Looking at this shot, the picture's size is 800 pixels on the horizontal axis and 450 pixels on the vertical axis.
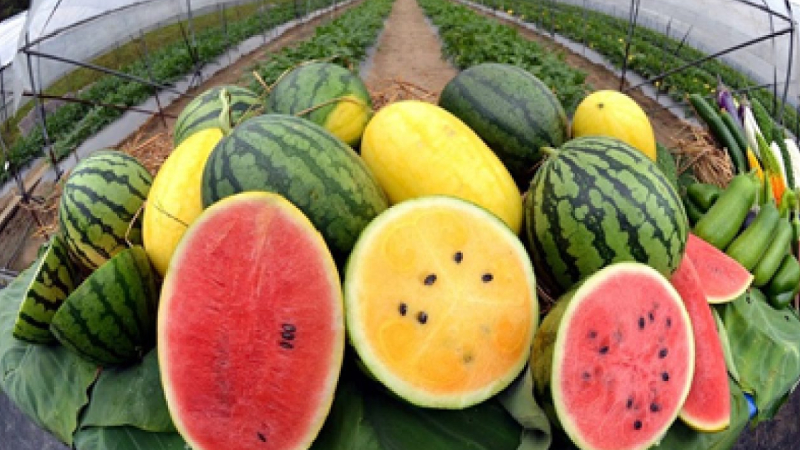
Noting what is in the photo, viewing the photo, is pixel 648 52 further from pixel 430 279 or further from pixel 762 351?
pixel 430 279

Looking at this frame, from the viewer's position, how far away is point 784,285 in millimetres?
2230

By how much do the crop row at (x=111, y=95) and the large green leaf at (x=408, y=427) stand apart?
7.92 metres

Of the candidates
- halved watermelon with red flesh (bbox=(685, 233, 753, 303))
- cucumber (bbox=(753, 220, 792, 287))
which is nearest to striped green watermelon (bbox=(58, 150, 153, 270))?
halved watermelon with red flesh (bbox=(685, 233, 753, 303))

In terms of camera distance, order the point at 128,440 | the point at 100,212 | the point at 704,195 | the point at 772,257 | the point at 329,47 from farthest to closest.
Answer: the point at 329,47, the point at 704,195, the point at 772,257, the point at 100,212, the point at 128,440

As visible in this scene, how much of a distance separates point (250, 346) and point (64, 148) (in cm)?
863

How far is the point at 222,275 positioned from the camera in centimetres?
138

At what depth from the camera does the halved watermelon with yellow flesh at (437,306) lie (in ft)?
4.54

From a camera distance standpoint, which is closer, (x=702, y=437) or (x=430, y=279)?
(x=430, y=279)

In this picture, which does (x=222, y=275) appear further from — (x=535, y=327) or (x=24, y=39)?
(x=24, y=39)

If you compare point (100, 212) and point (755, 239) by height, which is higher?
point (100, 212)

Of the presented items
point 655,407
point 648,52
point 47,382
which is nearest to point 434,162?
point 655,407

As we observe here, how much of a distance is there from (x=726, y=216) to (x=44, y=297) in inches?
88.8

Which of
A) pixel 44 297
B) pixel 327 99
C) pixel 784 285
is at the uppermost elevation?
pixel 327 99

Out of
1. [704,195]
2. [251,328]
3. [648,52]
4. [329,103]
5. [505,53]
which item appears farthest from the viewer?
[648,52]
